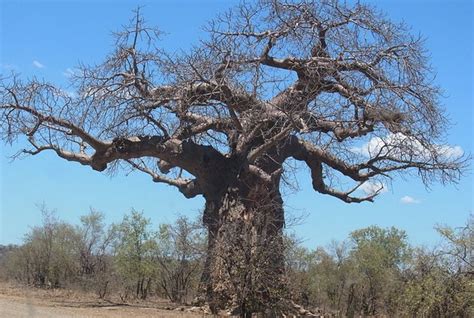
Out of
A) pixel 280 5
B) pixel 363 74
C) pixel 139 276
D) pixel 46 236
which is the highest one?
pixel 280 5

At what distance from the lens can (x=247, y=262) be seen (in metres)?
14.4

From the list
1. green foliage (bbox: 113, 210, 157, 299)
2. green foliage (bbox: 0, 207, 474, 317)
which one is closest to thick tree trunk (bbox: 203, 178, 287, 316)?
green foliage (bbox: 0, 207, 474, 317)

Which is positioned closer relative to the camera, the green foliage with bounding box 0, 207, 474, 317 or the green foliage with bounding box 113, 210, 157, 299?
the green foliage with bounding box 0, 207, 474, 317

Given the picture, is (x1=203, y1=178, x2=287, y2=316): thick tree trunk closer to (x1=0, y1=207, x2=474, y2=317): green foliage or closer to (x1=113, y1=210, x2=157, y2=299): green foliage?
(x1=0, y1=207, x2=474, y2=317): green foliage

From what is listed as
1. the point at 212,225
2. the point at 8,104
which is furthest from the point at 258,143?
the point at 8,104

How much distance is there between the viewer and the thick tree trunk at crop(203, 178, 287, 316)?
14500 millimetres

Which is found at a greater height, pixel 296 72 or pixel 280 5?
pixel 280 5

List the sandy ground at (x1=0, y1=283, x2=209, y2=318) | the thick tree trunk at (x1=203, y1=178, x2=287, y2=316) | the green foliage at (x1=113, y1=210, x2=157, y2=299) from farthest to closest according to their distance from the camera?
1. the green foliage at (x1=113, y1=210, x2=157, y2=299)
2. the sandy ground at (x1=0, y1=283, x2=209, y2=318)
3. the thick tree trunk at (x1=203, y1=178, x2=287, y2=316)

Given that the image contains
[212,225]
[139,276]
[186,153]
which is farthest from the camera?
[139,276]

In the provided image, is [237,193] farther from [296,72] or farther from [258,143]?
[296,72]

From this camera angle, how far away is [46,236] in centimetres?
3541

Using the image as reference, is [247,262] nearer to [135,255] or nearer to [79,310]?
[79,310]

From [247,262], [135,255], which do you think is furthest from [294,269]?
[135,255]

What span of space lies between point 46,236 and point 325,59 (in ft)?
74.2
